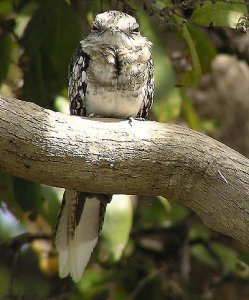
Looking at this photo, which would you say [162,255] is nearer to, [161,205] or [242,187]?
[161,205]

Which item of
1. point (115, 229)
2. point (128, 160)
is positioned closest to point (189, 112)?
point (115, 229)

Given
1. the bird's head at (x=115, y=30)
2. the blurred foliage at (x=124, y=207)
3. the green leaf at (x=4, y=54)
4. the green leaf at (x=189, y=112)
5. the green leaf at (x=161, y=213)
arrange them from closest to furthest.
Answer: the bird's head at (x=115, y=30) < the blurred foliage at (x=124, y=207) < the green leaf at (x=4, y=54) < the green leaf at (x=189, y=112) < the green leaf at (x=161, y=213)

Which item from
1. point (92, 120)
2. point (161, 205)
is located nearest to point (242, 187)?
point (92, 120)

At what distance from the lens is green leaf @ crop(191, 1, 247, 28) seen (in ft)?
9.96

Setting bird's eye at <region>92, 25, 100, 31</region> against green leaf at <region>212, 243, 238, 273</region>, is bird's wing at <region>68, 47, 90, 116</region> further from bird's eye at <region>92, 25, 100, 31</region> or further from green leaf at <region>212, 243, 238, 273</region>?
green leaf at <region>212, 243, 238, 273</region>

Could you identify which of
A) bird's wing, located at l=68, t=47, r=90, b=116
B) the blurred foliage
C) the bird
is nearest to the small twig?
the blurred foliage

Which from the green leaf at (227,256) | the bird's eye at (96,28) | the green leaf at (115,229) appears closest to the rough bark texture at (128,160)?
the bird's eye at (96,28)

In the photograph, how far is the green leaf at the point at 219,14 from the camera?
3.04 meters

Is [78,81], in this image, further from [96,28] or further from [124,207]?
[124,207]

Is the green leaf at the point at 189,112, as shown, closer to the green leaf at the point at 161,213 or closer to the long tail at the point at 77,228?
the green leaf at the point at 161,213

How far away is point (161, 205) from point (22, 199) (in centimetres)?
81

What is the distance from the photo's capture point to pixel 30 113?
103 inches

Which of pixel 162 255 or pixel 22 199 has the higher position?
pixel 22 199

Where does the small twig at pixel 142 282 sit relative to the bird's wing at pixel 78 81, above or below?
below
